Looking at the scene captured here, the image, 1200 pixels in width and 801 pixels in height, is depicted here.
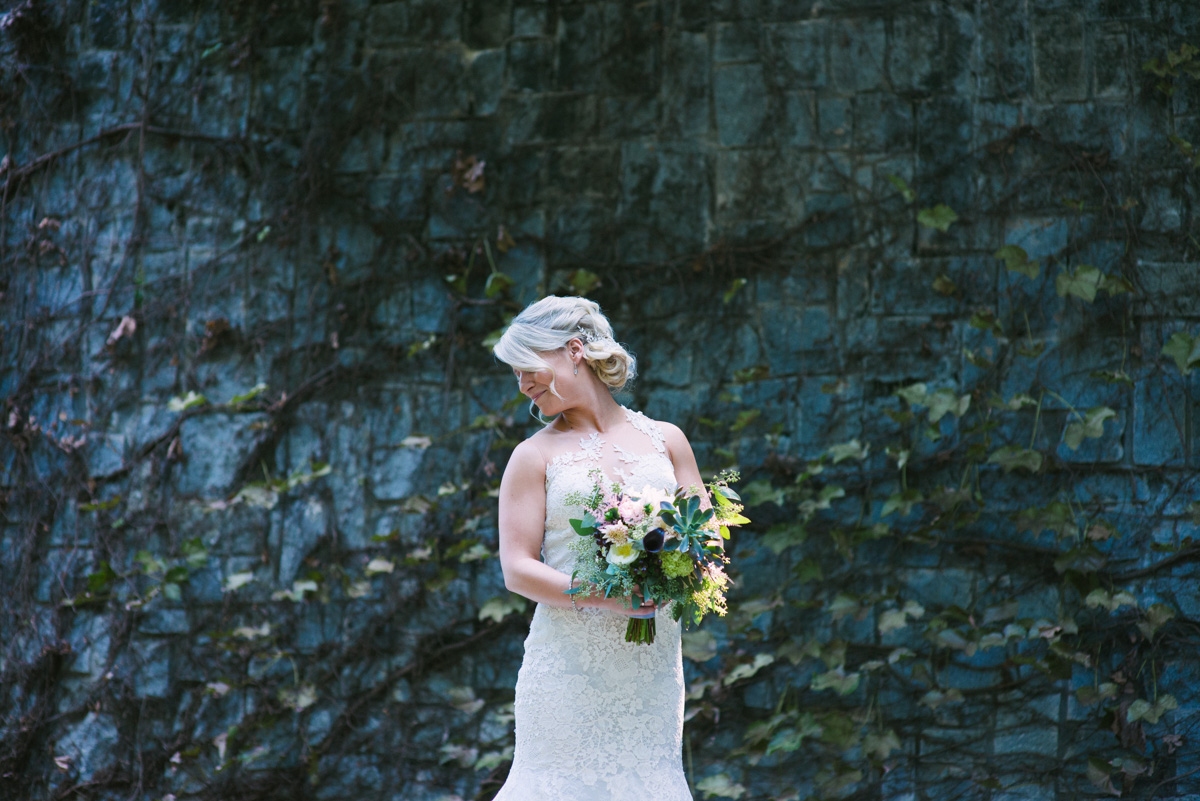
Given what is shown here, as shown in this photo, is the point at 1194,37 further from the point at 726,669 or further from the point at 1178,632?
the point at 726,669

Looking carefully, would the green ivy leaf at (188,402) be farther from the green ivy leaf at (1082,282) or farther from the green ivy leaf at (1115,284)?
the green ivy leaf at (1115,284)

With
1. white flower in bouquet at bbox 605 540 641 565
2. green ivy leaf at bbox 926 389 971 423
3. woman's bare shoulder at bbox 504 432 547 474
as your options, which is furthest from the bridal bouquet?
green ivy leaf at bbox 926 389 971 423

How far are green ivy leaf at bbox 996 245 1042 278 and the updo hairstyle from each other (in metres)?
2.01

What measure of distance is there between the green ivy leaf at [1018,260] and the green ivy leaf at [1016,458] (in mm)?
692

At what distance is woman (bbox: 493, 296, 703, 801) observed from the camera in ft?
8.93

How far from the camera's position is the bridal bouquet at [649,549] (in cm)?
249

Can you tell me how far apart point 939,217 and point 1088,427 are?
3.26 feet

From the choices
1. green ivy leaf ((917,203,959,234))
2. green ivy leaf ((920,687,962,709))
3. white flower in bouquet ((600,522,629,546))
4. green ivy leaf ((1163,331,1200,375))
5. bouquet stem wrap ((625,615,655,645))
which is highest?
green ivy leaf ((917,203,959,234))

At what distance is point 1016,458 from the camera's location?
408cm

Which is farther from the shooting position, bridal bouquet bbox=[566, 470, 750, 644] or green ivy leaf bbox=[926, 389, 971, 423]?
green ivy leaf bbox=[926, 389, 971, 423]

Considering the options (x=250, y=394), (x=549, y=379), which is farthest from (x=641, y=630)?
(x=250, y=394)

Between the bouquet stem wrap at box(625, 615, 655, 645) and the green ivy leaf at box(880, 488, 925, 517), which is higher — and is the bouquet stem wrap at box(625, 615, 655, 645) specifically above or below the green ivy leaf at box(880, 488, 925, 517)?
below

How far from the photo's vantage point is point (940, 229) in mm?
4258

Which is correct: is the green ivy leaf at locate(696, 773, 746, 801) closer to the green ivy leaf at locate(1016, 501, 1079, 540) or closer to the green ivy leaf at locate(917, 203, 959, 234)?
Answer: the green ivy leaf at locate(1016, 501, 1079, 540)
